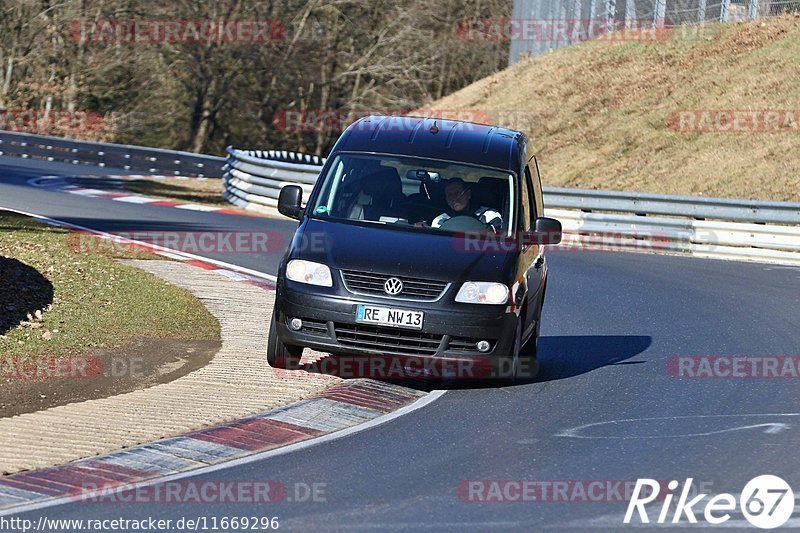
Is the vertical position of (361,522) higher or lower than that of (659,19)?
lower

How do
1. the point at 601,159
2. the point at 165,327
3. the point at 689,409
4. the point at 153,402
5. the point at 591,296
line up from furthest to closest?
the point at 601,159 → the point at 591,296 → the point at 165,327 → the point at 689,409 → the point at 153,402

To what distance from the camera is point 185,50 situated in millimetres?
45625

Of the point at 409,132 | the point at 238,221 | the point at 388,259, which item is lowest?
the point at 238,221

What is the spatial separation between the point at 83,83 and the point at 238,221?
2367 cm

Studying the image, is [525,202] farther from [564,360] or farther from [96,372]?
[96,372]

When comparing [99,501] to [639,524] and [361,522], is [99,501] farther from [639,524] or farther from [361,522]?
[639,524]

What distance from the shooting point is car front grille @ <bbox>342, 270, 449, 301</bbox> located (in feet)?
31.8

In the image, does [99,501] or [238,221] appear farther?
[238,221]

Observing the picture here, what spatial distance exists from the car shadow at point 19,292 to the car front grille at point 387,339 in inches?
144

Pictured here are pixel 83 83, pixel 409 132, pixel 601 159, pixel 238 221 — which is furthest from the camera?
pixel 83 83

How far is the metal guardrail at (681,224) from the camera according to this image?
2191 cm

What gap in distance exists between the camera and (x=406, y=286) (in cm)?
970

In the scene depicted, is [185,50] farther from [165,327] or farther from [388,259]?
[388,259]

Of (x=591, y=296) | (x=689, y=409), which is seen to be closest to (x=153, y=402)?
(x=689, y=409)
